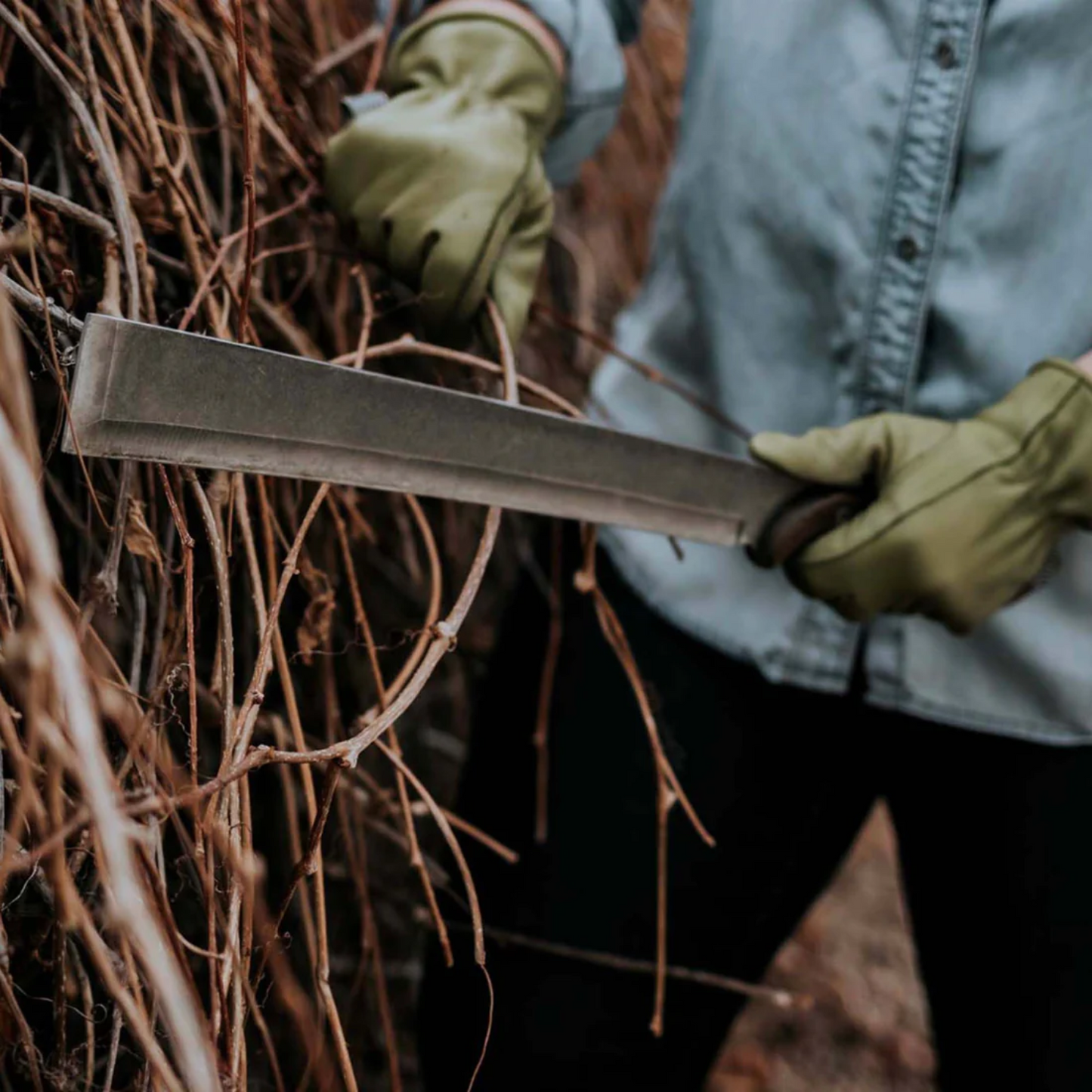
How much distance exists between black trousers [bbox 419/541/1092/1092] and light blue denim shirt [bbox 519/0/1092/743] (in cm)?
5

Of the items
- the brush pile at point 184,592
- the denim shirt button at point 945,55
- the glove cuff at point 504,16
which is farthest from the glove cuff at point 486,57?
the denim shirt button at point 945,55

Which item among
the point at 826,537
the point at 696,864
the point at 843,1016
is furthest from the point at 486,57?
the point at 843,1016

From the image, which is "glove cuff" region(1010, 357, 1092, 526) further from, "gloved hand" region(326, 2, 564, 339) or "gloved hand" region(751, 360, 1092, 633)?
"gloved hand" region(326, 2, 564, 339)

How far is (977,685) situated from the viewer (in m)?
0.74

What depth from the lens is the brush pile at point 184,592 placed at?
0.36 metres

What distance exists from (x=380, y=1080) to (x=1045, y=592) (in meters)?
0.93

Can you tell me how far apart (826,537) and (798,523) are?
0.08ft

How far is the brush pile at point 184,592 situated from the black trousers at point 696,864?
102mm

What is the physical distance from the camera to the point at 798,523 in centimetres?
67

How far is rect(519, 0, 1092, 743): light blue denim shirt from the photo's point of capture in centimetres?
69

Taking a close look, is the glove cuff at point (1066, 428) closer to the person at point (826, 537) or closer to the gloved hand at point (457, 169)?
the person at point (826, 537)

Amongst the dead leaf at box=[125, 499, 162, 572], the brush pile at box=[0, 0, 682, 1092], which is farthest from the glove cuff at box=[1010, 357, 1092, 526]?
the dead leaf at box=[125, 499, 162, 572]

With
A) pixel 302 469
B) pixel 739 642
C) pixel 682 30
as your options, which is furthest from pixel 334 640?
pixel 682 30

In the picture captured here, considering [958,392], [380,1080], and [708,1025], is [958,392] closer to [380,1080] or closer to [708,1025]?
[708,1025]
